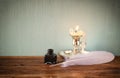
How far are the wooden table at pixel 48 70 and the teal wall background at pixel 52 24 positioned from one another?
0.48 ft

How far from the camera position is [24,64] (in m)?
1.44

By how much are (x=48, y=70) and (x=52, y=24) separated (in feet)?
1.24

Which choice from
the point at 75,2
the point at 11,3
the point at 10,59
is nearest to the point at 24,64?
the point at 10,59

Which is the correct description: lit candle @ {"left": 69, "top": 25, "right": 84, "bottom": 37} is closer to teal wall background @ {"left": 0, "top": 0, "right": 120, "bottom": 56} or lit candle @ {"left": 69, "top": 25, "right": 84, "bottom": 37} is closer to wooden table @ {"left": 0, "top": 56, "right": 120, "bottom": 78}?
teal wall background @ {"left": 0, "top": 0, "right": 120, "bottom": 56}

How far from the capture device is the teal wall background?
5.16ft

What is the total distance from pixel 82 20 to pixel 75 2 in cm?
13

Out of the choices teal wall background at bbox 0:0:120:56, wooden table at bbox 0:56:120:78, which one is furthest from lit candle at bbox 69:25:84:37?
wooden table at bbox 0:56:120:78

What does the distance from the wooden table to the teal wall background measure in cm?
15

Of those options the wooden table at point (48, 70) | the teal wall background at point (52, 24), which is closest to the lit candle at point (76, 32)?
the teal wall background at point (52, 24)

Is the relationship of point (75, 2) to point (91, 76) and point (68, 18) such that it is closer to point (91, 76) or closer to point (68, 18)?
point (68, 18)

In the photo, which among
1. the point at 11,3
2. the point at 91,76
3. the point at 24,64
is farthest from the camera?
the point at 11,3

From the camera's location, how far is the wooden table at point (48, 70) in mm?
1270

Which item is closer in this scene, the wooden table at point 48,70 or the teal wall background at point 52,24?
the wooden table at point 48,70

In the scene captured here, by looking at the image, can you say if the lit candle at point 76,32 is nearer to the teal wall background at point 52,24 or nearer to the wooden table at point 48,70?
the teal wall background at point 52,24
